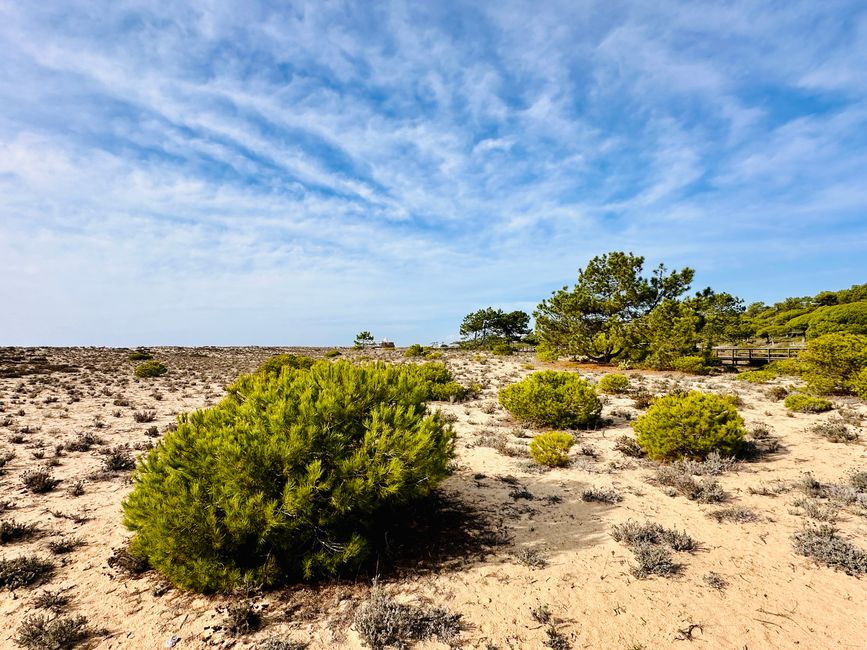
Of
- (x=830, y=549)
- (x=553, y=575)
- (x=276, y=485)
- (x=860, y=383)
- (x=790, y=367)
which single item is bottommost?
(x=553, y=575)

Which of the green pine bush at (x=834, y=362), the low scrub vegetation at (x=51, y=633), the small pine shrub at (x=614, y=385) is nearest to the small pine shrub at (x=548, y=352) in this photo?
the small pine shrub at (x=614, y=385)

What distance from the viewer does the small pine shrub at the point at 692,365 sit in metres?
23.8

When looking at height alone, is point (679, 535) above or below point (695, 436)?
below

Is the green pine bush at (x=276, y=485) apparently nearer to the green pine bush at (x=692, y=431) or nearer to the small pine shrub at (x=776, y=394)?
the green pine bush at (x=692, y=431)

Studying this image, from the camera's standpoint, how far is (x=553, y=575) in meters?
4.63

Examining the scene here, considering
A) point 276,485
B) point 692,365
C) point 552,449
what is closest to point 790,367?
point 692,365

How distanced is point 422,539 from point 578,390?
7.88 meters

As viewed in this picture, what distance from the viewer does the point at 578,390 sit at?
1179 cm

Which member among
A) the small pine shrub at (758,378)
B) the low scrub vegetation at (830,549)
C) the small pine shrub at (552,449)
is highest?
the small pine shrub at (758,378)

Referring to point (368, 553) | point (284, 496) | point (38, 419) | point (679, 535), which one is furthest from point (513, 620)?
point (38, 419)

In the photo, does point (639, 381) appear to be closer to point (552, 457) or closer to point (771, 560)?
point (552, 457)

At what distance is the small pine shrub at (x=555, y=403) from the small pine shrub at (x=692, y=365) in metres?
15.5

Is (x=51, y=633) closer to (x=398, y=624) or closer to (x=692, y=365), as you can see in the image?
(x=398, y=624)

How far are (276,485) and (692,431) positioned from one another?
843 centimetres
